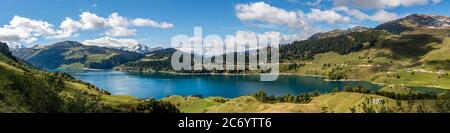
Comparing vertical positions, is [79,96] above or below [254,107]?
above

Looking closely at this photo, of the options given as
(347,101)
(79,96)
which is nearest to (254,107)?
(347,101)

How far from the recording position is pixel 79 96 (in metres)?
62.4
